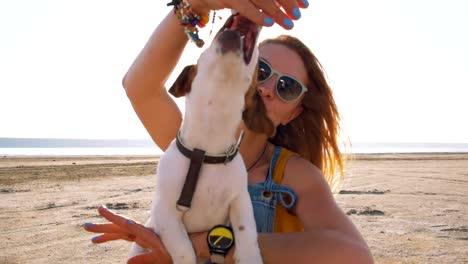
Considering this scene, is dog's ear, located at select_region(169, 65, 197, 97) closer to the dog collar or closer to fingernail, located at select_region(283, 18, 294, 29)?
the dog collar

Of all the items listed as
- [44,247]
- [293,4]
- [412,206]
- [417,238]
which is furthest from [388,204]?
[293,4]

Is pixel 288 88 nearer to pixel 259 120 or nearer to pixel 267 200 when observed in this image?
pixel 259 120

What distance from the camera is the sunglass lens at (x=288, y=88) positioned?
3.31 meters

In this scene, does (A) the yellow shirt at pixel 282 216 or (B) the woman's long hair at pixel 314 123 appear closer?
(A) the yellow shirt at pixel 282 216

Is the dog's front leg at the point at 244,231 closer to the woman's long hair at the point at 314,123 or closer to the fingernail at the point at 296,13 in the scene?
the fingernail at the point at 296,13

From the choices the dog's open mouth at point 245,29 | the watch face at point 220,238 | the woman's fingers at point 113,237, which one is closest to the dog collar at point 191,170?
the watch face at point 220,238

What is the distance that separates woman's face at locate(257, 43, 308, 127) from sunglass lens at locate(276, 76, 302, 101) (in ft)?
0.10

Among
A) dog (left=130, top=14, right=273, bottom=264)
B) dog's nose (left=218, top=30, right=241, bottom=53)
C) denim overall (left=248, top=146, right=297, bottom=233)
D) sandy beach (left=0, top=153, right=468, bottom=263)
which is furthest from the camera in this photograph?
sandy beach (left=0, top=153, right=468, bottom=263)

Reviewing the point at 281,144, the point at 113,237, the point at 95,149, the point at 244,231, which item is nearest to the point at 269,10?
the point at 244,231

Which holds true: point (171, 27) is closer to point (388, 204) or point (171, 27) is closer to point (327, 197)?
point (327, 197)

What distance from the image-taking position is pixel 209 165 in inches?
93.1

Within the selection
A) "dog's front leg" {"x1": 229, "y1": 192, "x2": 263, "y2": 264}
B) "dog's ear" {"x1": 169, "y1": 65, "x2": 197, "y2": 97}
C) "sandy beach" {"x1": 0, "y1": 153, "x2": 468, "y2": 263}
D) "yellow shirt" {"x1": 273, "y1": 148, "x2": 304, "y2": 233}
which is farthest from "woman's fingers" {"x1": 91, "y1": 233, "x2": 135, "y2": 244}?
"sandy beach" {"x1": 0, "y1": 153, "x2": 468, "y2": 263}

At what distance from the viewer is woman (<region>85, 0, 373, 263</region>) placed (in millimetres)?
2414

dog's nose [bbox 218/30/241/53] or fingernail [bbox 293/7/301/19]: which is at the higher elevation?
fingernail [bbox 293/7/301/19]
